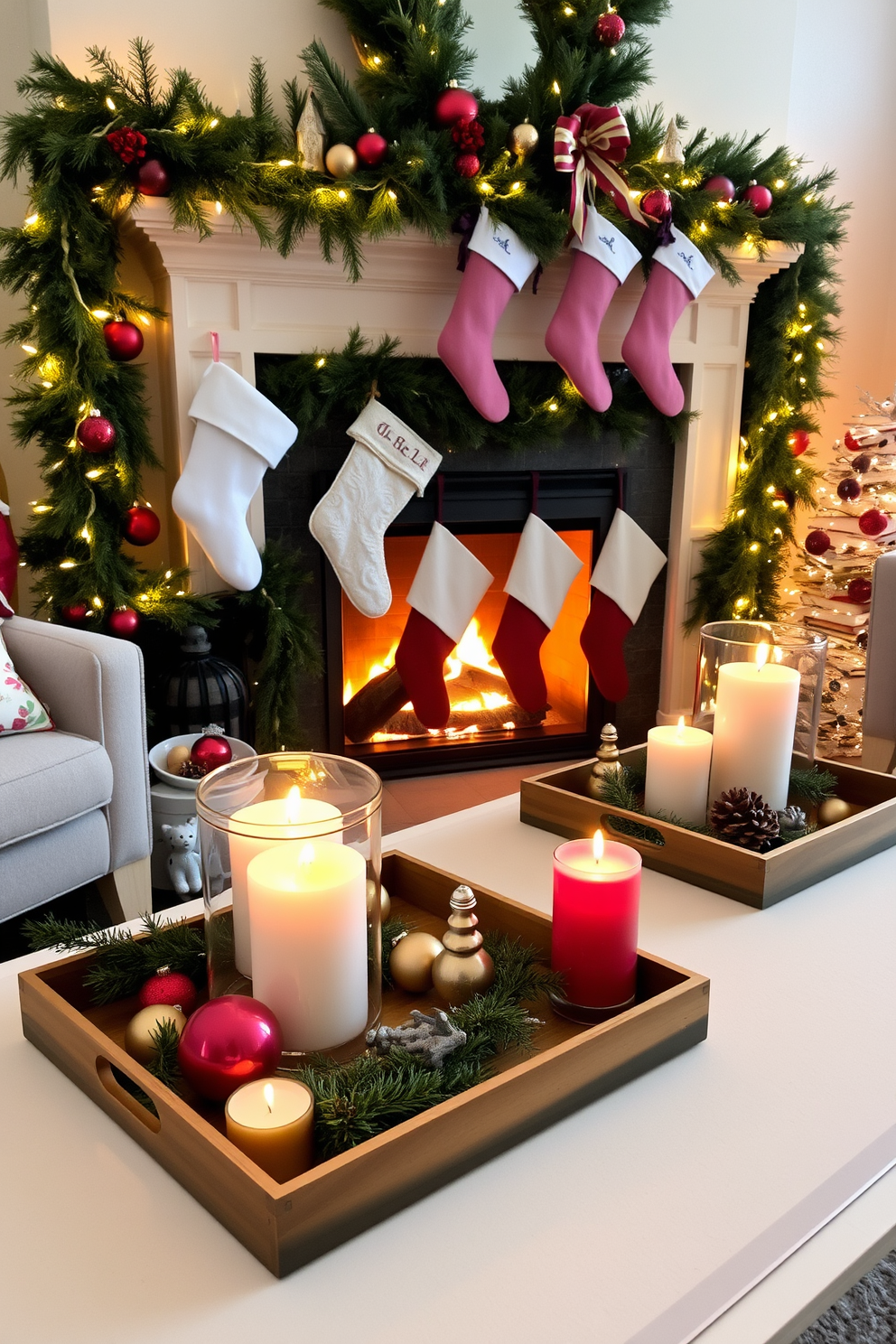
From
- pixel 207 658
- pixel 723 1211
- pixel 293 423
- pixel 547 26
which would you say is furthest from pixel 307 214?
pixel 723 1211

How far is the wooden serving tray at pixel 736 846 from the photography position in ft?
3.69

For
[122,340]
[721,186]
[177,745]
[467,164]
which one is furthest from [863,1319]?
[721,186]

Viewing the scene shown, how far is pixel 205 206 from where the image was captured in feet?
7.24

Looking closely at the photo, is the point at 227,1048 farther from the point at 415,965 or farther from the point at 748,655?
the point at 748,655

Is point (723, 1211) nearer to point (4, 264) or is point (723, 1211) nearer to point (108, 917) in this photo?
point (108, 917)

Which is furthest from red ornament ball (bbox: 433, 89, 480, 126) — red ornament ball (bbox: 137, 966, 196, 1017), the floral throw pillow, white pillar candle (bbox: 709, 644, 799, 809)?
red ornament ball (bbox: 137, 966, 196, 1017)

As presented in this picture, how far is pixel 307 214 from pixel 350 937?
1.88 m

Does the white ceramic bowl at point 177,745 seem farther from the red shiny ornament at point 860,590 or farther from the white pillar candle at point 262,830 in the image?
the red shiny ornament at point 860,590

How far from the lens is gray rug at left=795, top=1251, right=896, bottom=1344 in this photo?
44.2 inches

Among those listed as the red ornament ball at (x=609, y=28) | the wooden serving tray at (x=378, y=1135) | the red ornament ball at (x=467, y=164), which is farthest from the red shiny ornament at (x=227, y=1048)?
the red ornament ball at (x=609, y=28)

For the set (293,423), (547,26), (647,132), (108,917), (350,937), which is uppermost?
(547,26)

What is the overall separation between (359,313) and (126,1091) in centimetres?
208

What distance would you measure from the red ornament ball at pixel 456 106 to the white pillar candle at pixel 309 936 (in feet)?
6.67

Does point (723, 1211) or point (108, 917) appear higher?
point (723, 1211)
